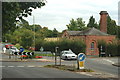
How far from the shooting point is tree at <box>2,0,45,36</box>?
940cm

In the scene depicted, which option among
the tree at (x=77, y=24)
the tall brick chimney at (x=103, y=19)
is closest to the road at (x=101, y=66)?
the tall brick chimney at (x=103, y=19)

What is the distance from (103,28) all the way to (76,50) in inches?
742

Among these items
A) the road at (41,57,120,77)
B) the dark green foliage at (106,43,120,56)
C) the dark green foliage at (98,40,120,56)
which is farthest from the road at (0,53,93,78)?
the dark green foliage at (106,43,120,56)

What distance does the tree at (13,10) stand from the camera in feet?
30.8

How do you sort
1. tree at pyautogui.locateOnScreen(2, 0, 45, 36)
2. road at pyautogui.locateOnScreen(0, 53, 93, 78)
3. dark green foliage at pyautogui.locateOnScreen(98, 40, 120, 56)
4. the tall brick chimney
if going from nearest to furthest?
tree at pyautogui.locateOnScreen(2, 0, 45, 36) < road at pyautogui.locateOnScreen(0, 53, 93, 78) < dark green foliage at pyautogui.locateOnScreen(98, 40, 120, 56) < the tall brick chimney

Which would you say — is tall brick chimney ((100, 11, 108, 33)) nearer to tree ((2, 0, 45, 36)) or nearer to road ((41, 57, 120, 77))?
road ((41, 57, 120, 77))

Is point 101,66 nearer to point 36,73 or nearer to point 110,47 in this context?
point 36,73

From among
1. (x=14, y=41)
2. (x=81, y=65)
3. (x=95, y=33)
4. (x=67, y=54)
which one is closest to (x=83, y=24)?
(x=14, y=41)

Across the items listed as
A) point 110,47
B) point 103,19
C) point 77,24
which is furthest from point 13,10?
point 77,24

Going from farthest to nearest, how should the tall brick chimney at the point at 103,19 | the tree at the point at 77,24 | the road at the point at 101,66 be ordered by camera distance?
the tree at the point at 77,24 → the tall brick chimney at the point at 103,19 → the road at the point at 101,66

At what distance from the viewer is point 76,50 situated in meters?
55.1

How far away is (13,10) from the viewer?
31.8 feet

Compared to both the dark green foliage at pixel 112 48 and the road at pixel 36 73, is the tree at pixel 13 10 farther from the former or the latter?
the dark green foliage at pixel 112 48

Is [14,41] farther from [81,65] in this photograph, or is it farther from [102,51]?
[81,65]
